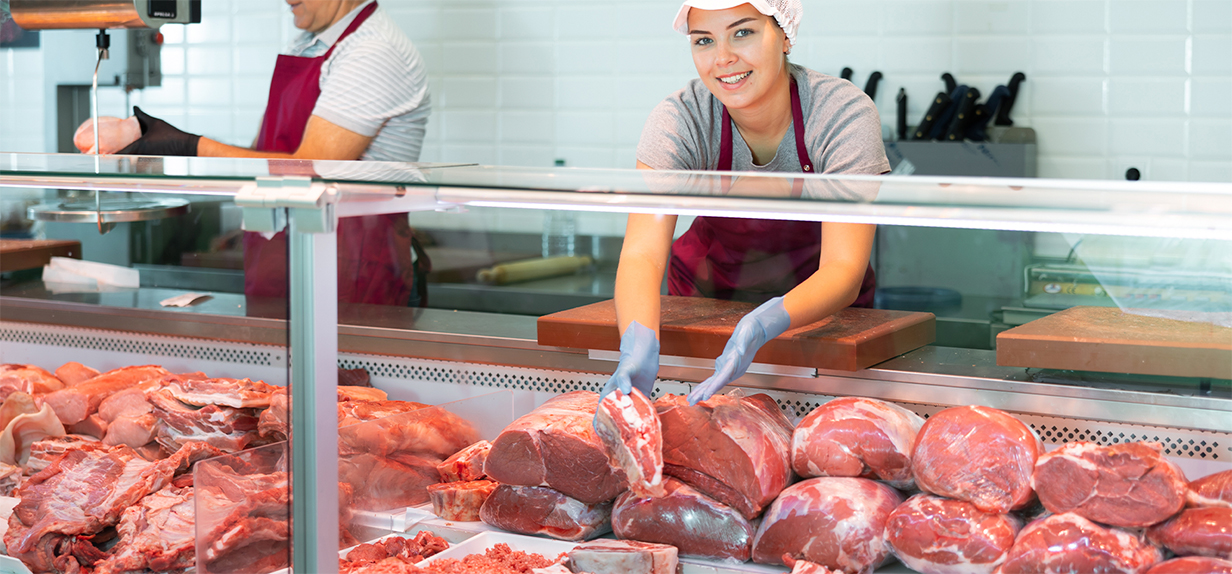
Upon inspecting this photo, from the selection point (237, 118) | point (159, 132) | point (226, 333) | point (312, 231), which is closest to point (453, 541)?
point (312, 231)

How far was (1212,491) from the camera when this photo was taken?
1265 millimetres

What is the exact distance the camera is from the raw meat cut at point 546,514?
→ 153 cm

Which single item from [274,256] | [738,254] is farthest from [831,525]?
[274,256]

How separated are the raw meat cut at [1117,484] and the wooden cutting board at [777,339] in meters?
0.35

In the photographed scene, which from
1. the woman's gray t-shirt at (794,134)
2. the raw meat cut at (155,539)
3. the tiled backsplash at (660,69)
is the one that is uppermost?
the tiled backsplash at (660,69)

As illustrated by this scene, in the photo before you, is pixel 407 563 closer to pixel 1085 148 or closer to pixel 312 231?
pixel 312 231

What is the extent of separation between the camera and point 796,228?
2.40 metres

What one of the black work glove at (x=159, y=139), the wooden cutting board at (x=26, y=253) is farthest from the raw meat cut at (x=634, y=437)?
the wooden cutting board at (x=26, y=253)

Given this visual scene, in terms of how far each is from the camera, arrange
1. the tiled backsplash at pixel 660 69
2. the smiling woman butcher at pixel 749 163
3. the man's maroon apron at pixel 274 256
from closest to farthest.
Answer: the smiling woman butcher at pixel 749 163 < the man's maroon apron at pixel 274 256 < the tiled backsplash at pixel 660 69

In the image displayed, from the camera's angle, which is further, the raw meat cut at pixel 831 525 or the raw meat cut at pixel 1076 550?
the raw meat cut at pixel 831 525

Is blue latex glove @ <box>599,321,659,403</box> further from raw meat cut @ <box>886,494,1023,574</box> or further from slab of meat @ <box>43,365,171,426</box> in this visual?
slab of meat @ <box>43,365,171,426</box>

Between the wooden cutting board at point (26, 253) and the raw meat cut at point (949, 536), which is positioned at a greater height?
Result: the wooden cutting board at point (26, 253)

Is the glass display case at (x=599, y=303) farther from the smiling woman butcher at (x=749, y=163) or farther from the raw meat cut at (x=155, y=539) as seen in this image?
the raw meat cut at (x=155, y=539)

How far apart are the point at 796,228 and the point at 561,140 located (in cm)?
242
